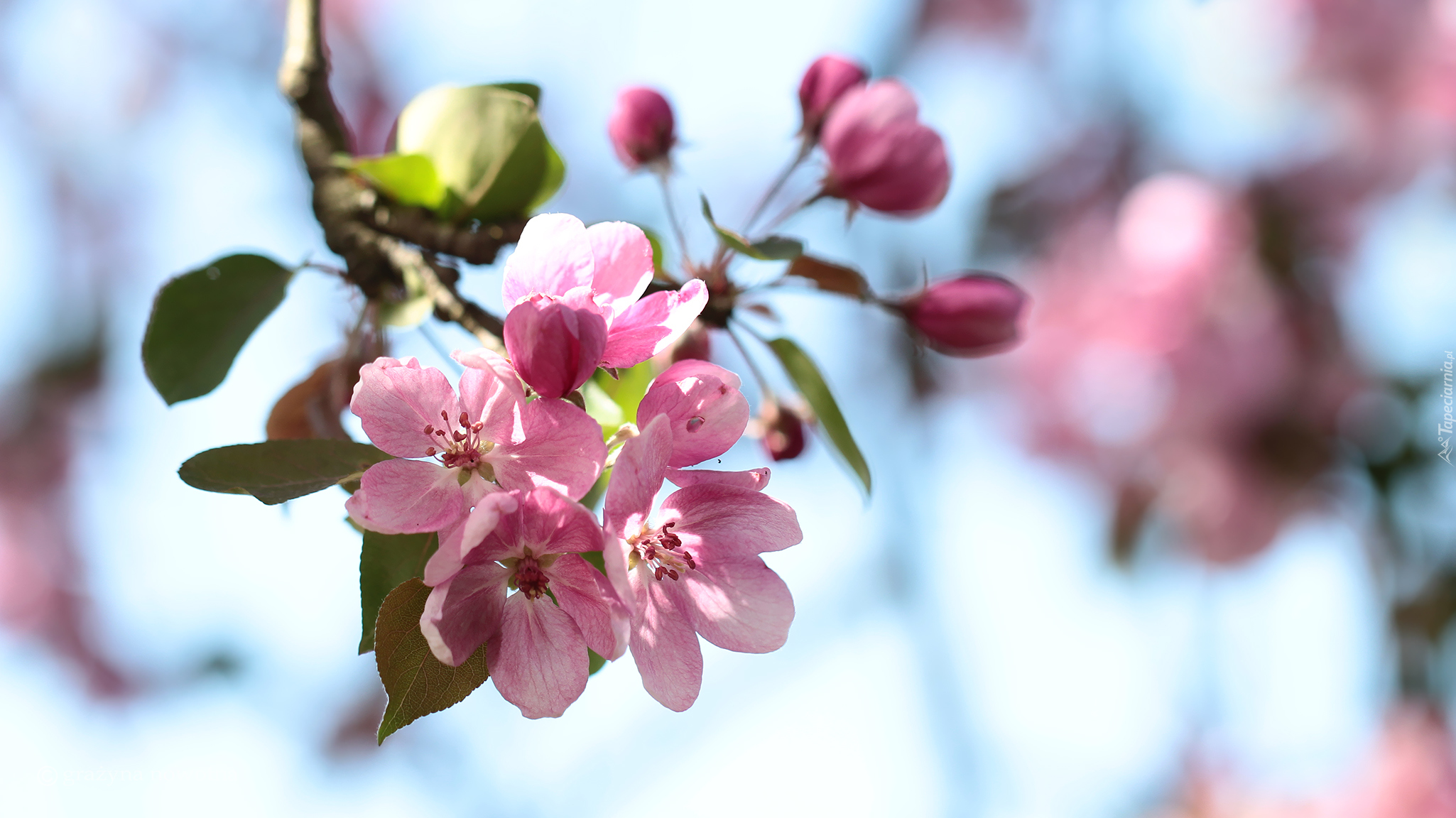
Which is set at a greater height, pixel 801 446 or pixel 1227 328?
pixel 801 446

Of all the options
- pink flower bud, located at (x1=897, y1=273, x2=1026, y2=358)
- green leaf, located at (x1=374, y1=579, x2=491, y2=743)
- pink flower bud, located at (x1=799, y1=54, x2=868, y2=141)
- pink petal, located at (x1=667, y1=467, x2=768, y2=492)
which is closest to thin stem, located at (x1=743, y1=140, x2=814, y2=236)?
pink flower bud, located at (x1=799, y1=54, x2=868, y2=141)

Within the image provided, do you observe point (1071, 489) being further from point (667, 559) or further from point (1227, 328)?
point (667, 559)

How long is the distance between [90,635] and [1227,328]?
13.5ft

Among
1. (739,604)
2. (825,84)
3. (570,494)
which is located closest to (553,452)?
(570,494)

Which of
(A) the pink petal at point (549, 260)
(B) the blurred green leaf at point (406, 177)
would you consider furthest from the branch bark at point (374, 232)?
(A) the pink petal at point (549, 260)

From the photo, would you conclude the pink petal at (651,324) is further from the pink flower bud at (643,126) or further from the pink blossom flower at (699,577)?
the pink flower bud at (643,126)

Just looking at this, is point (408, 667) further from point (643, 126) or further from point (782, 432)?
point (643, 126)

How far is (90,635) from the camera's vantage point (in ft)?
11.9

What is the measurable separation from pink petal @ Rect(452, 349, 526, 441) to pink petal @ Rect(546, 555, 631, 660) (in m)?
0.08

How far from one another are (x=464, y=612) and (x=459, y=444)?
90 mm

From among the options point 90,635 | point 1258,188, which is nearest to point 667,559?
point 1258,188

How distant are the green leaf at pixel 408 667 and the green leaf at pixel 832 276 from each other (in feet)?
Result: 1.20

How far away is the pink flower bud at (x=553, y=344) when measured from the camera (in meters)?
0.46

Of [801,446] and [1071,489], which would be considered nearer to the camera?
[801,446]
